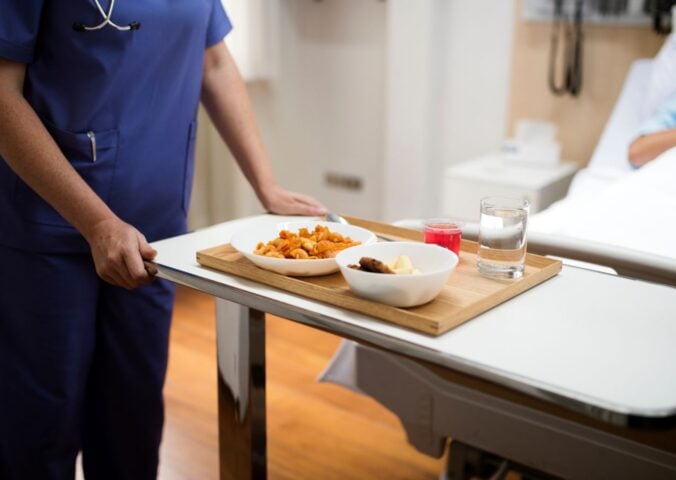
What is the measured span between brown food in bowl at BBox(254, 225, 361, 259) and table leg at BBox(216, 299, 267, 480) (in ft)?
0.46

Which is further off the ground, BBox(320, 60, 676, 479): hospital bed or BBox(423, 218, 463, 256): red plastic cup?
BBox(423, 218, 463, 256): red plastic cup

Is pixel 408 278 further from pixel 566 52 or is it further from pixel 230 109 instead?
pixel 566 52

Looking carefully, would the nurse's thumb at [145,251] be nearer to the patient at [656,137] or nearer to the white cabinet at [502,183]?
the patient at [656,137]

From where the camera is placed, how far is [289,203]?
4.83ft

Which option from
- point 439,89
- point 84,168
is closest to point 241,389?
point 84,168

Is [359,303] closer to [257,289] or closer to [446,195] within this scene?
[257,289]

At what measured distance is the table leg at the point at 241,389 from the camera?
4.10ft

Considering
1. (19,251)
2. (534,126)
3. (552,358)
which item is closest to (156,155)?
(19,251)

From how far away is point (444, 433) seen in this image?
4.84 ft

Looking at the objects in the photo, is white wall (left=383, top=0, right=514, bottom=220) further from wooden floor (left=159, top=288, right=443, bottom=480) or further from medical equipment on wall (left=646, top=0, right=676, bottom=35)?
wooden floor (left=159, top=288, right=443, bottom=480)

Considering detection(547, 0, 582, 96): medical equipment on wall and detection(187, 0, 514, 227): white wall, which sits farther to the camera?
detection(187, 0, 514, 227): white wall

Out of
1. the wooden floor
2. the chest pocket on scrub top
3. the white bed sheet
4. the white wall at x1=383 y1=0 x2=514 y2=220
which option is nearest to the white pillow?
the white bed sheet

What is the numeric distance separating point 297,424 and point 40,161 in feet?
3.98

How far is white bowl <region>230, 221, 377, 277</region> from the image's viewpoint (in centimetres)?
107
